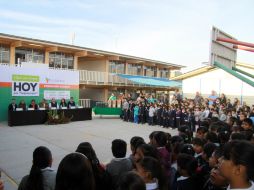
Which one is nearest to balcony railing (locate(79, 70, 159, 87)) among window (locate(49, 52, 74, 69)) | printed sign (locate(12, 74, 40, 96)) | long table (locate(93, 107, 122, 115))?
window (locate(49, 52, 74, 69))

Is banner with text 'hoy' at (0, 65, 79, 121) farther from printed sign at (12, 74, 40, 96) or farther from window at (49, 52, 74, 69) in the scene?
window at (49, 52, 74, 69)

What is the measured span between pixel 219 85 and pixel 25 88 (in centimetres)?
1764

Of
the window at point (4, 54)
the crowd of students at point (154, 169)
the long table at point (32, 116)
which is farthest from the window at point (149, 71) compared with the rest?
the crowd of students at point (154, 169)

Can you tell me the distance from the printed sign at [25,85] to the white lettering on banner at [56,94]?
0.70 meters

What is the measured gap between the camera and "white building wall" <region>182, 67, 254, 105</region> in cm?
2333

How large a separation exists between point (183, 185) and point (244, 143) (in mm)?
1226

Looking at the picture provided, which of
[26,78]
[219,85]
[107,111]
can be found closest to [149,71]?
[219,85]

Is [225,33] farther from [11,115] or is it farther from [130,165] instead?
[11,115]

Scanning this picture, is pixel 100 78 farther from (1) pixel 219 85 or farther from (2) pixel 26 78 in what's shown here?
(1) pixel 219 85

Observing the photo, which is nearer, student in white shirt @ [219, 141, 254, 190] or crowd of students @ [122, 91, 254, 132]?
student in white shirt @ [219, 141, 254, 190]

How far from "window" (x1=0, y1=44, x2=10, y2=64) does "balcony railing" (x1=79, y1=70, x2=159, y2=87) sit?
6.34 m

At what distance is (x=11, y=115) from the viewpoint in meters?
14.0

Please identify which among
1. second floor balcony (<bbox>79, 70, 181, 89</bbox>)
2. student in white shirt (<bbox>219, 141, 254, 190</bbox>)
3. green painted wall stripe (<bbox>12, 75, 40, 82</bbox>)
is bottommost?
student in white shirt (<bbox>219, 141, 254, 190</bbox>)

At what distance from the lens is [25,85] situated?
16234 millimetres
